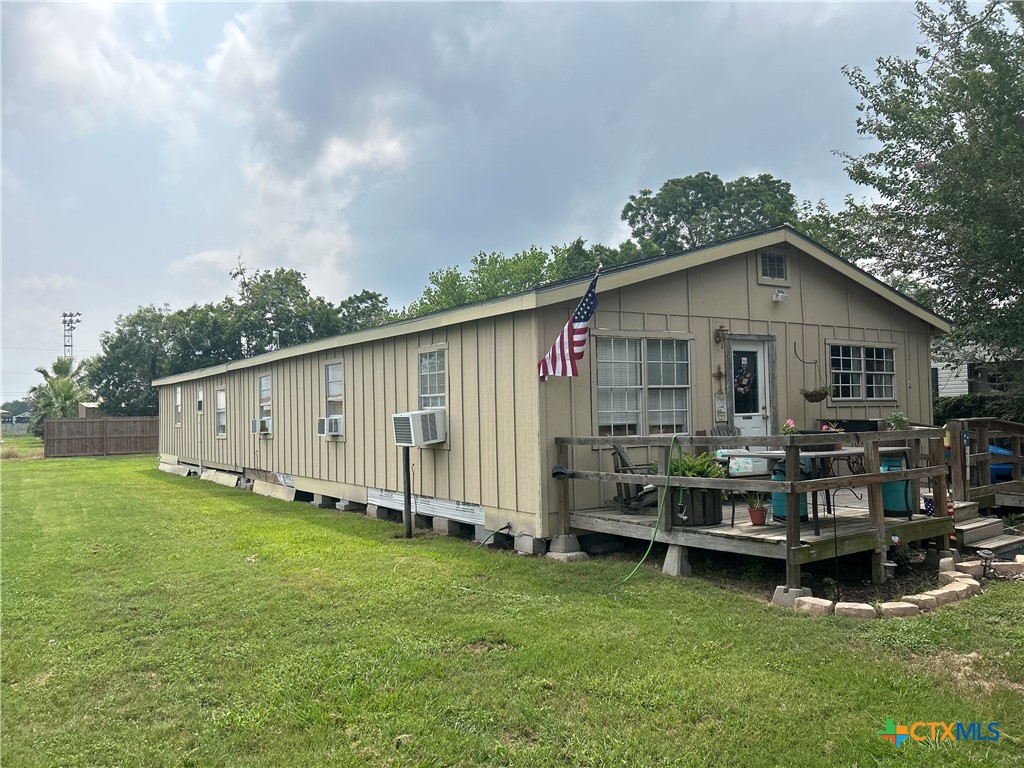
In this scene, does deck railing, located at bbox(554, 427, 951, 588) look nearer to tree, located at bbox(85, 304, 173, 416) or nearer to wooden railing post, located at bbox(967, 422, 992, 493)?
wooden railing post, located at bbox(967, 422, 992, 493)

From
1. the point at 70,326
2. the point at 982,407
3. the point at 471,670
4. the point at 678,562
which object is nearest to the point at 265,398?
the point at 678,562

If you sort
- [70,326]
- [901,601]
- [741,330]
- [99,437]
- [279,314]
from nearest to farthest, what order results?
[901,601]
[741,330]
[99,437]
[279,314]
[70,326]

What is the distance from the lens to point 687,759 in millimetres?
3076

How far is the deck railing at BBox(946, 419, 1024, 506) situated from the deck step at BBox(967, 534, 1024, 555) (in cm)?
48

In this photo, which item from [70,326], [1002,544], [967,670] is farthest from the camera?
[70,326]

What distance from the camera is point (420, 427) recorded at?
8.60 meters

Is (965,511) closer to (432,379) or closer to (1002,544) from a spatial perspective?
(1002,544)

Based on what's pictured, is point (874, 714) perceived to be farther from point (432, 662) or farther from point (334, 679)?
point (334, 679)

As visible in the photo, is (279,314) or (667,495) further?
(279,314)

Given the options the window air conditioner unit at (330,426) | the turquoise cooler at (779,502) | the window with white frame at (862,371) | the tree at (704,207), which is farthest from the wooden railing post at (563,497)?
the tree at (704,207)

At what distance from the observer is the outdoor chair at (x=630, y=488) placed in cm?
721

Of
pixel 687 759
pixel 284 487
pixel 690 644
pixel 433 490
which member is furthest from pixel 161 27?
pixel 687 759

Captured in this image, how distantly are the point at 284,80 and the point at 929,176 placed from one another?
1220 centimetres

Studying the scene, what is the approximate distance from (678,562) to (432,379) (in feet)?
13.5
